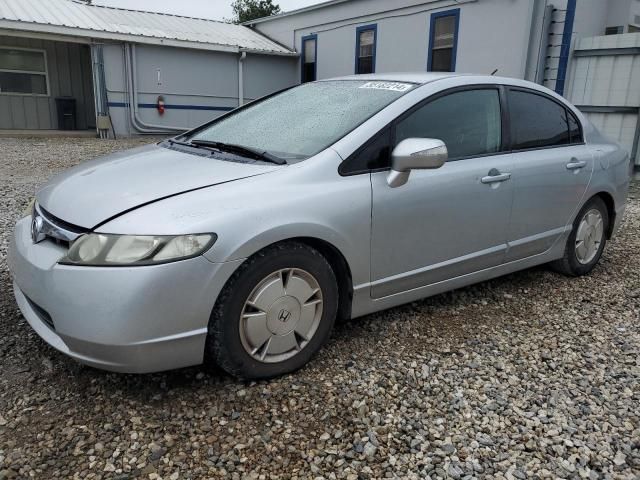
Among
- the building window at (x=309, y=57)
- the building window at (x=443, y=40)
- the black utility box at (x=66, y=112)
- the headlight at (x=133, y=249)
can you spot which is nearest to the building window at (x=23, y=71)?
the black utility box at (x=66, y=112)

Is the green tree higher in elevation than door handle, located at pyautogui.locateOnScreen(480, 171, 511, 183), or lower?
higher

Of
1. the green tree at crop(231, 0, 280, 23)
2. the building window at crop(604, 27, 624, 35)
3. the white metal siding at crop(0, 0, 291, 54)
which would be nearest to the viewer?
the building window at crop(604, 27, 624, 35)

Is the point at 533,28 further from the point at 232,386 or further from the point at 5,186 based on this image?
the point at 232,386

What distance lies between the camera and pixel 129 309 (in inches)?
85.7

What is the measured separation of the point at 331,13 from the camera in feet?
52.6

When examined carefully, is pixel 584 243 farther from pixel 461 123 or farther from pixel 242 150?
pixel 242 150

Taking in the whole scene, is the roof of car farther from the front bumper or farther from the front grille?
the front grille

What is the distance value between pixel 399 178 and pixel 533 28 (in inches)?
372

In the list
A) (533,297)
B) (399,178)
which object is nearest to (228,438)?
(399,178)

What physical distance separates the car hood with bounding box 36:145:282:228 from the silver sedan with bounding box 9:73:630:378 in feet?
0.04

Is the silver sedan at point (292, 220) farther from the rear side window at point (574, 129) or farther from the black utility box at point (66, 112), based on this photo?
the black utility box at point (66, 112)

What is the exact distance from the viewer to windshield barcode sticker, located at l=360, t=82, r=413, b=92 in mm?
3225

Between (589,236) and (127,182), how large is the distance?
3560mm

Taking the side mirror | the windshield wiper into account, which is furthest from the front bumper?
the side mirror
